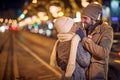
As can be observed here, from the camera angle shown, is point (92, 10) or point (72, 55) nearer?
point (72, 55)

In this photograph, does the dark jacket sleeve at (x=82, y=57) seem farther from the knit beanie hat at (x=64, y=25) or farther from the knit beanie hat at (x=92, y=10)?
the knit beanie hat at (x=92, y=10)

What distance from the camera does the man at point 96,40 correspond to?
447 centimetres

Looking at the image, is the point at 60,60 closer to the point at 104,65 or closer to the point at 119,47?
the point at 104,65

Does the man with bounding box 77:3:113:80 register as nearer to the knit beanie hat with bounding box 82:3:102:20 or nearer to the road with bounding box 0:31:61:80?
the knit beanie hat with bounding box 82:3:102:20

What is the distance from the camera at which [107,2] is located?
49.5 m

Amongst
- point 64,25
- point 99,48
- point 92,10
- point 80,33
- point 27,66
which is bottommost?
point 27,66

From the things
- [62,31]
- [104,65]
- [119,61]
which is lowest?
[119,61]

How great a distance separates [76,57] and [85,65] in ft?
0.52

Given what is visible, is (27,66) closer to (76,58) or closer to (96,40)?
(96,40)

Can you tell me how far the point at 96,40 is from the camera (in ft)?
15.4

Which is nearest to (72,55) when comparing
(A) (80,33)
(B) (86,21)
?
(A) (80,33)

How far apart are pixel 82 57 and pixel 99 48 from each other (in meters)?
0.23

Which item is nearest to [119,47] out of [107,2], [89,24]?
[89,24]

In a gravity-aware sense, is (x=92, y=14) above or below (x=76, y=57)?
above
